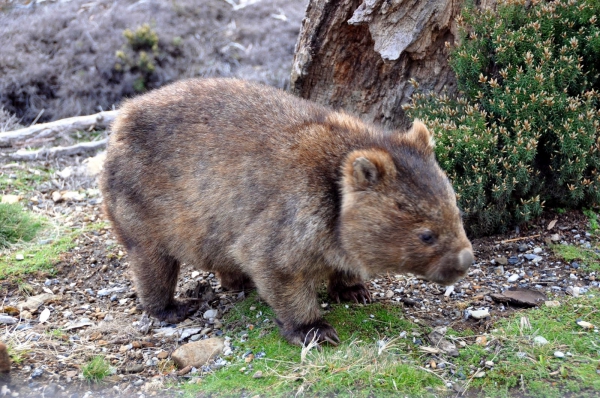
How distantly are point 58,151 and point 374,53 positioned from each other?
175 inches

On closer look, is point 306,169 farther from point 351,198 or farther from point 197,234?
point 197,234

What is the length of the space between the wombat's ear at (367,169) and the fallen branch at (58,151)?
17.0 feet

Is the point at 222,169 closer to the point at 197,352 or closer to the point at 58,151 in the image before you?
the point at 197,352

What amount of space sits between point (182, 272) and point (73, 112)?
425 cm

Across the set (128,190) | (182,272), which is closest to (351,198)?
(128,190)

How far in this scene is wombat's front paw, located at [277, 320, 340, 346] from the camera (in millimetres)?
4902

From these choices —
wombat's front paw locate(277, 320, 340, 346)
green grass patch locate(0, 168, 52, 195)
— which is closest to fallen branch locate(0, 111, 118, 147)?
green grass patch locate(0, 168, 52, 195)

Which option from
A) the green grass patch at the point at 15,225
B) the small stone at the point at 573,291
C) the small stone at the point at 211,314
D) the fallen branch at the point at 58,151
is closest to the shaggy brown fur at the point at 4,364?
the small stone at the point at 211,314

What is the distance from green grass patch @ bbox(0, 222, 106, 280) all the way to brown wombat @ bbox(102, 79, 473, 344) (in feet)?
4.34

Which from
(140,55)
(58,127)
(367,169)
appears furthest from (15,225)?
(367,169)

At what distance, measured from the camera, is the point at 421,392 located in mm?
4301

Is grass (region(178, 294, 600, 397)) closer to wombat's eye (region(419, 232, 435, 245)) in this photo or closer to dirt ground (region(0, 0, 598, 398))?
dirt ground (region(0, 0, 598, 398))

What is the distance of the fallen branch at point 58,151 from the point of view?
852 centimetres

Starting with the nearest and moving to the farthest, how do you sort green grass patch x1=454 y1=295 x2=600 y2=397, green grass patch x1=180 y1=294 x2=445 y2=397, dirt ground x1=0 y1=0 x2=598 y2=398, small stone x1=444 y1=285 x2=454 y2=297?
1. green grass patch x1=454 y1=295 x2=600 y2=397
2. green grass patch x1=180 y1=294 x2=445 y2=397
3. dirt ground x1=0 y1=0 x2=598 y2=398
4. small stone x1=444 y1=285 x2=454 y2=297
